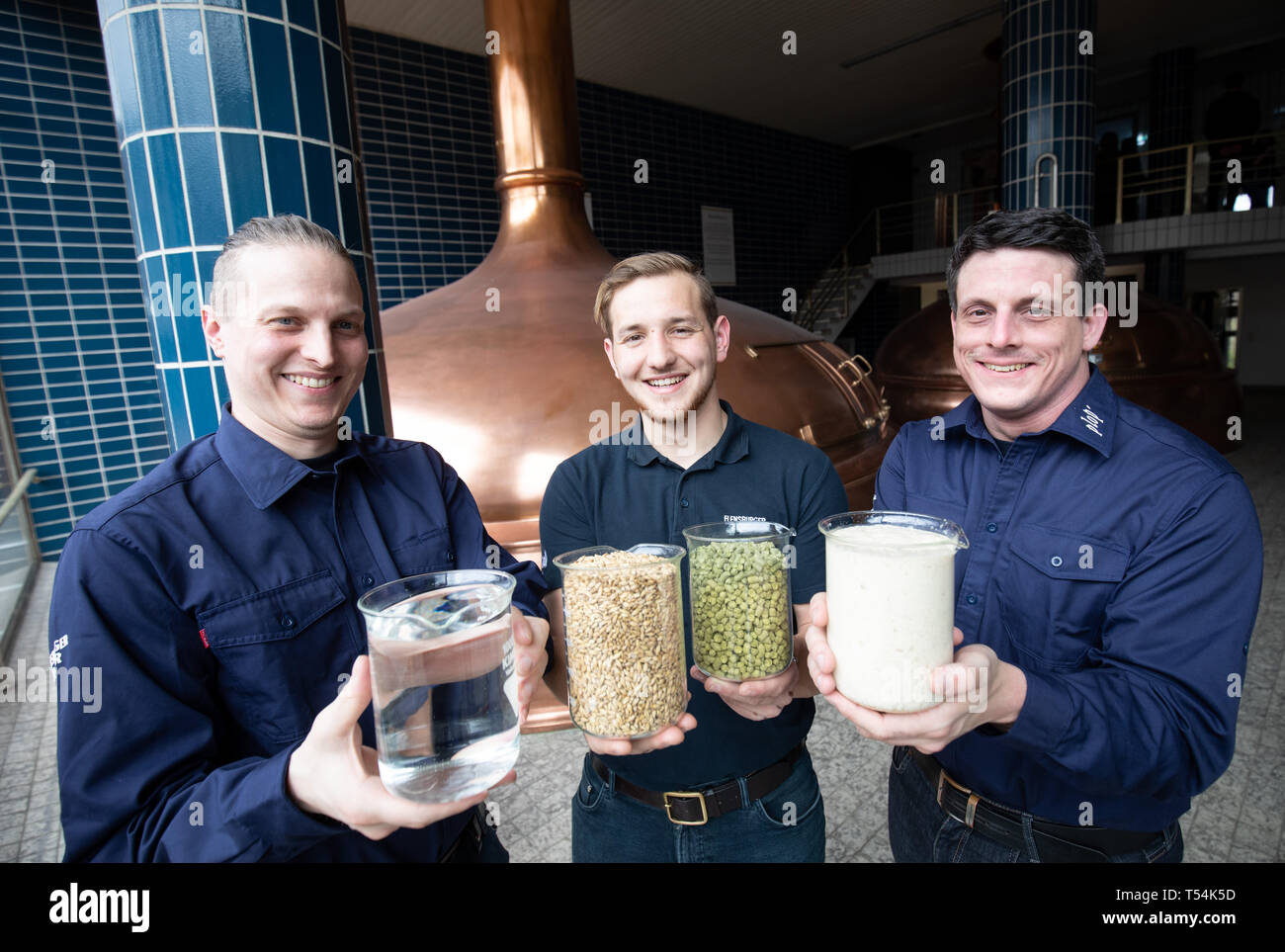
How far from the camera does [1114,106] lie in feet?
33.0

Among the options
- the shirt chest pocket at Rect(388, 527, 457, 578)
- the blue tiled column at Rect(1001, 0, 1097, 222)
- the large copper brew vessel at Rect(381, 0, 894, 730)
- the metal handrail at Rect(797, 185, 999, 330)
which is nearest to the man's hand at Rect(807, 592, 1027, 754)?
the shirt chest pocket at Rect(388, 527, 457, 578)

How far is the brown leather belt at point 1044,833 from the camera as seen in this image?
1.06 m

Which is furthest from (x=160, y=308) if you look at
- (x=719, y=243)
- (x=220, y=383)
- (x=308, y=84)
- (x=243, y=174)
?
(x=719, y=243)

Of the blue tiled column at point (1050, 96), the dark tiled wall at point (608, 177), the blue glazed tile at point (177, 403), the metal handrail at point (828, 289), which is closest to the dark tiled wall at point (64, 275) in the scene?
the dark tiled wall at point (608, 177)

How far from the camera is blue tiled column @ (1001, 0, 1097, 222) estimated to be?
5.13m

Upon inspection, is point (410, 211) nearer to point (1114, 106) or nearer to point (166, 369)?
point (166, 369)

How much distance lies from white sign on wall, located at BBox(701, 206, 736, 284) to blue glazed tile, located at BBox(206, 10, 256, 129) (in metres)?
6.88

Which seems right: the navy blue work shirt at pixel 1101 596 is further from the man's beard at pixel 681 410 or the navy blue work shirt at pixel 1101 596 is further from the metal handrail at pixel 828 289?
the metal handrail at pixel 828 289

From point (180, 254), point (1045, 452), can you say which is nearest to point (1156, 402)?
→ point (1045, 452)

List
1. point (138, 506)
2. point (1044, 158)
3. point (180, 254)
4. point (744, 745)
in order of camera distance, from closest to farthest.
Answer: point (138, 506) → point (744, 745) → point (180, 254) → point (1044, 158)

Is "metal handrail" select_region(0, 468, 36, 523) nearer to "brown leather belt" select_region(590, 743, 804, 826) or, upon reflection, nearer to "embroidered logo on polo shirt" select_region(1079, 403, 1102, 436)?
"brown leather belt" select_region(590, 743, 804, 826)

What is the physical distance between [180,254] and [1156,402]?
22.3 feet

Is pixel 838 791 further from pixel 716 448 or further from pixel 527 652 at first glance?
pixel 527 652

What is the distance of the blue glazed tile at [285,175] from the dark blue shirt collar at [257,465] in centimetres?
76
